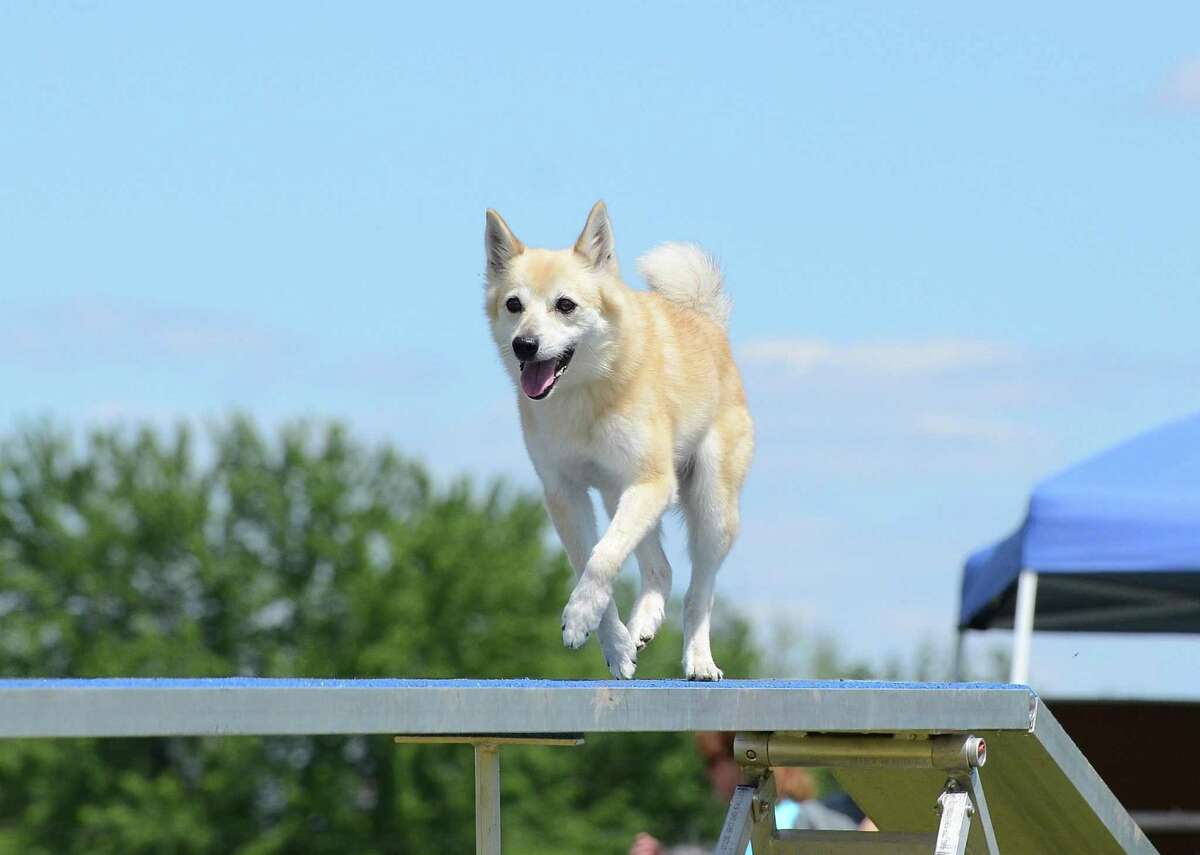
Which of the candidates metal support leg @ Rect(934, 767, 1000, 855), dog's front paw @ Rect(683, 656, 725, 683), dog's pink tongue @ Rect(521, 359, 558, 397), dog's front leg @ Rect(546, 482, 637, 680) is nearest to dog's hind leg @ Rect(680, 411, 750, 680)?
dog's front paw @ Rect(683, 656, 725, 683)

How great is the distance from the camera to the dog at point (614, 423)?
17.9 ft

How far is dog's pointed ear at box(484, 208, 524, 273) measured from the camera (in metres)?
5.75

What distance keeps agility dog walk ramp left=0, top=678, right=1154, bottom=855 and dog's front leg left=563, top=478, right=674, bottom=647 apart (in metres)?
0.83

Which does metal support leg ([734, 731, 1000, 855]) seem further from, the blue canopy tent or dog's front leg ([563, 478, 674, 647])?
the blue canopy tent

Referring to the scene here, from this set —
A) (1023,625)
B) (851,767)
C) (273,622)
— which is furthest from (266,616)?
(851,767)

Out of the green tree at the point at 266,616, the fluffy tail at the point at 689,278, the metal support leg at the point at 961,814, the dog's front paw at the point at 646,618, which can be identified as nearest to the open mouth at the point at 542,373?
the dog's front paw at the point at 646,618

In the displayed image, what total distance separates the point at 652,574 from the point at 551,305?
974 mm

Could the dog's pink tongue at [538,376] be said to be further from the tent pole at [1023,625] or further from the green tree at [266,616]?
the green tree at [266,616]

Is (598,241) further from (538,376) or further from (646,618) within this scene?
(646,618)

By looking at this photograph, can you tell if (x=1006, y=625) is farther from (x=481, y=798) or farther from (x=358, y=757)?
(x=358, y=757)

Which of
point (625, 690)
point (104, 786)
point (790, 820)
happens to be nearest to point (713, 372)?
point (790, 820)

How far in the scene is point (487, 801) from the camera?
4.05 metres

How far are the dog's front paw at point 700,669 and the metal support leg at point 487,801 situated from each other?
1.45 metres

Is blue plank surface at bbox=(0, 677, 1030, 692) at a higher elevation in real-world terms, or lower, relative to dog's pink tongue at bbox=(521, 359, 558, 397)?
lower
